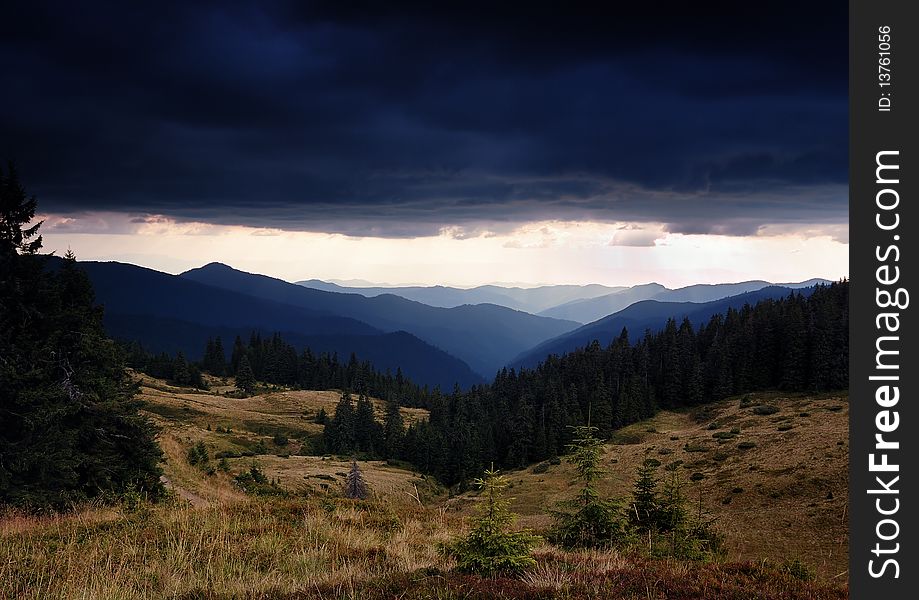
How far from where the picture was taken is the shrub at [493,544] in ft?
22.2

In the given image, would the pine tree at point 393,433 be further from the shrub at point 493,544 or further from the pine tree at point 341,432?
the shrub at point 493,544

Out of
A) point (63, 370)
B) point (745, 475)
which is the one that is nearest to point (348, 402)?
point (745, 475)

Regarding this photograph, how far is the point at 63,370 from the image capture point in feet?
63.9

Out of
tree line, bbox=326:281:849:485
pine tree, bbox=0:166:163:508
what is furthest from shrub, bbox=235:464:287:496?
tree line, bbox=326:281:849:485

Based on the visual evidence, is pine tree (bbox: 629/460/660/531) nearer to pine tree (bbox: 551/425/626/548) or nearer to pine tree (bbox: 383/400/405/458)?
pine tree (bbox: 551/425/626/548)

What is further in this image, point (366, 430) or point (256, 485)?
point (366, 430)

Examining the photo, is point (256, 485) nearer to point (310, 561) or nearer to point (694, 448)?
point (310, 561)

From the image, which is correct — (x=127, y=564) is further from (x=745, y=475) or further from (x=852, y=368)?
(x=745, y=475)

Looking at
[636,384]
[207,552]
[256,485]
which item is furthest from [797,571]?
[636,384]

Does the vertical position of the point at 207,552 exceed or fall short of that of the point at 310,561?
it falls short

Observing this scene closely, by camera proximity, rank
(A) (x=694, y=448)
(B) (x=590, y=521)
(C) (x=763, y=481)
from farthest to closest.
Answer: (A) (x=694, y=448)
(C) (x=763, y=481)
(B) (x=590, y=521)

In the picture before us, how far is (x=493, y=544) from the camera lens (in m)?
7.02

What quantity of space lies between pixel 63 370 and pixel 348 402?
8414cm

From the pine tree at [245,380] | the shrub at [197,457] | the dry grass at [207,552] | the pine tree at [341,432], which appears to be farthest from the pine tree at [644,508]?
the pine tree at [245,380]
